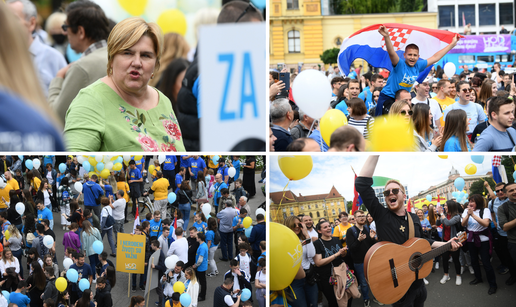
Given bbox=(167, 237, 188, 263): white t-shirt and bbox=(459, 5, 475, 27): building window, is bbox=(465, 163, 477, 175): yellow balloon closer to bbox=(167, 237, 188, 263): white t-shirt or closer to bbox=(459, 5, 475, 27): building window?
bbox=(167, 237, 188, 263): white t-shirt

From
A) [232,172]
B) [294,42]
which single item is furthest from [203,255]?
[294,42]

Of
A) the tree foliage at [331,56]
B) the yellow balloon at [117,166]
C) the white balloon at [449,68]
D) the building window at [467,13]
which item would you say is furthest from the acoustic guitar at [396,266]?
the building window at [467,13]

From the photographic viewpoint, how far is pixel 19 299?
2.76 m

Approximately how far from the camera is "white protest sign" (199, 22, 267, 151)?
2.49 meters

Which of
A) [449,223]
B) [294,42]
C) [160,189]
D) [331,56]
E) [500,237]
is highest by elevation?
[294,42]

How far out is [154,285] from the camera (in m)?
2.73

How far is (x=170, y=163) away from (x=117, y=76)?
64cm

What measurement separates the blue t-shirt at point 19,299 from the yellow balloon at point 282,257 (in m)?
1.52

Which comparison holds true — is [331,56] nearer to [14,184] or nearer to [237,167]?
[237,167]

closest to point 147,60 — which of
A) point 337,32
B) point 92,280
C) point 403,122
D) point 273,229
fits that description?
point 273,229

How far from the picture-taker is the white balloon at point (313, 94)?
119 inches

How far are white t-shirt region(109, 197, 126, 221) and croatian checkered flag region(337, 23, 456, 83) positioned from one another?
2.38 metres

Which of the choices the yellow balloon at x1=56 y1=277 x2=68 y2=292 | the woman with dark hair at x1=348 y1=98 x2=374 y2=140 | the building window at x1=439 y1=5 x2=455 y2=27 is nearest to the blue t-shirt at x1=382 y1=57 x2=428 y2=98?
the woman with dark hair at x1=348 y1=98 x2=374 y2=140

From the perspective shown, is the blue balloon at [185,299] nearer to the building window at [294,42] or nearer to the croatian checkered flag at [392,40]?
the croatian checkered flag at [392,40]
